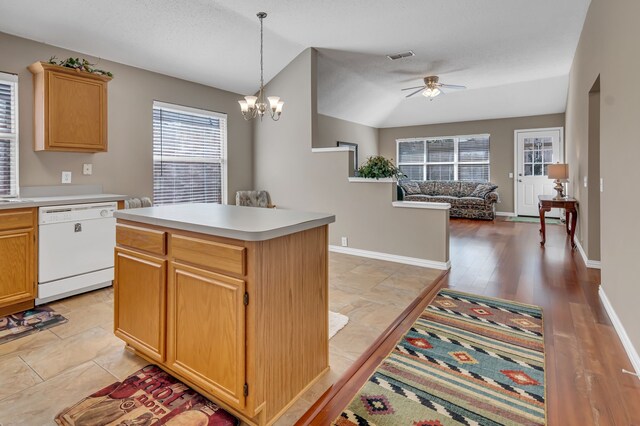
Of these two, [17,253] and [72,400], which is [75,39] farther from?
[72,400]

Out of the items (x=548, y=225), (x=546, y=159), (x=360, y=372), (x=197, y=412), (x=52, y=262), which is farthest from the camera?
(x=546, y=159)

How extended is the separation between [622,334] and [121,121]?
512 centimetres

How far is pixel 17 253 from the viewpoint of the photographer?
2.84m

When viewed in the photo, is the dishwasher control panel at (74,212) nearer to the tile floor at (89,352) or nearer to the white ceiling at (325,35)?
the tile floor at (89,352)

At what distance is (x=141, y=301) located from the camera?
200cm

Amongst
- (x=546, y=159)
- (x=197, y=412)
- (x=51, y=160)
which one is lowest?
(x=197, y=412)

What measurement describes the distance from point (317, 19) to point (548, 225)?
20.3 ft

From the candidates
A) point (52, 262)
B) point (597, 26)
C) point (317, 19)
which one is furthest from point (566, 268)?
point (52, 262)

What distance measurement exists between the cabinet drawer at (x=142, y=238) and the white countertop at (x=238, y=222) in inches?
2.3

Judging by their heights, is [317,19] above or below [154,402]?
above

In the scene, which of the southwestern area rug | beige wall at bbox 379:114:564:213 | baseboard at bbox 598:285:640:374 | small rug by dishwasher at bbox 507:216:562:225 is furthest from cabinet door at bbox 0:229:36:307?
beige wall at bbox 379:114:564:213

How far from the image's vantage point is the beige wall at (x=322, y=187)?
434 cm

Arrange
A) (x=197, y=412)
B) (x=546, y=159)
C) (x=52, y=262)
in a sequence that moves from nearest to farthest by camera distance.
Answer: (x=197, y=412) → (x=52, y=262) → (x=546, y=159)

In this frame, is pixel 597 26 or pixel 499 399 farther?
pixel 597 26
